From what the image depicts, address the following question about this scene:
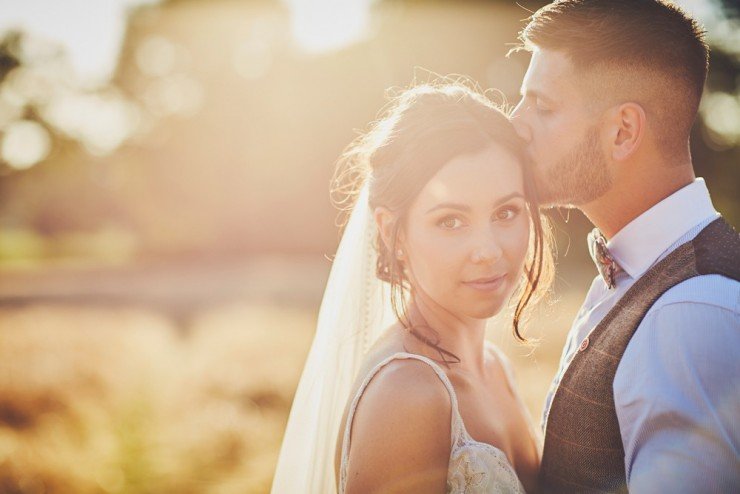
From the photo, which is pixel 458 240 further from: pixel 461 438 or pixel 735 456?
pixel 735 456

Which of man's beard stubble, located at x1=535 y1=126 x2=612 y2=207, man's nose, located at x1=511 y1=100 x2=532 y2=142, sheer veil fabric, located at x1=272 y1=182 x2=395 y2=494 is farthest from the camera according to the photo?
sheer veil fabric, located at x1=272 y1=182 x2=395 y2=494

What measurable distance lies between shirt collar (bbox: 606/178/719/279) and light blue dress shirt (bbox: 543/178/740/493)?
0.34m

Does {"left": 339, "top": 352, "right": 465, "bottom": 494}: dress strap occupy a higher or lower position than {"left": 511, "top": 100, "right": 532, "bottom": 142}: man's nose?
lower

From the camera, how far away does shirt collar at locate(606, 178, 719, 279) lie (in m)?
2.23

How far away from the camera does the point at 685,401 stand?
172 centimetres

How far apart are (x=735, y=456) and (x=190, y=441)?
4.63m

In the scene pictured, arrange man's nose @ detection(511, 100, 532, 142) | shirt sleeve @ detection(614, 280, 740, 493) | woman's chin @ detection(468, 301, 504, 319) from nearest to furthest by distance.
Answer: shirt sleeve @ detection(614, 280, 740, 493), woman's chin @ detection(468, 301, 504, 319), man's nose @ detection(511, 100, 532, 142)

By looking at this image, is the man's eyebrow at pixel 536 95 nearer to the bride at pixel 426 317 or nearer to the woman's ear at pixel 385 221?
the bride at pixel 426 317

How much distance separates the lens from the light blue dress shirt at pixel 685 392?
169cm

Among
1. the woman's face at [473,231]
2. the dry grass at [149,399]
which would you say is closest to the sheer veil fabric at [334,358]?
the woman's face at [473,231]

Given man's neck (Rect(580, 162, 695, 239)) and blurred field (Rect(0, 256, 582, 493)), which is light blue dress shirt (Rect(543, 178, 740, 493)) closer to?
man's neck (Rect(580, 162, 695, 239))

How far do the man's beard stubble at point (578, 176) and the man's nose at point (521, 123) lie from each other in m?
0.15

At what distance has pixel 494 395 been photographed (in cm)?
270

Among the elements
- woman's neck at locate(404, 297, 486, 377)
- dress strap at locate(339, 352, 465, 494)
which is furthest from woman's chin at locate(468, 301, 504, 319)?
dress strap at locate(339, 352, 465, 494)
